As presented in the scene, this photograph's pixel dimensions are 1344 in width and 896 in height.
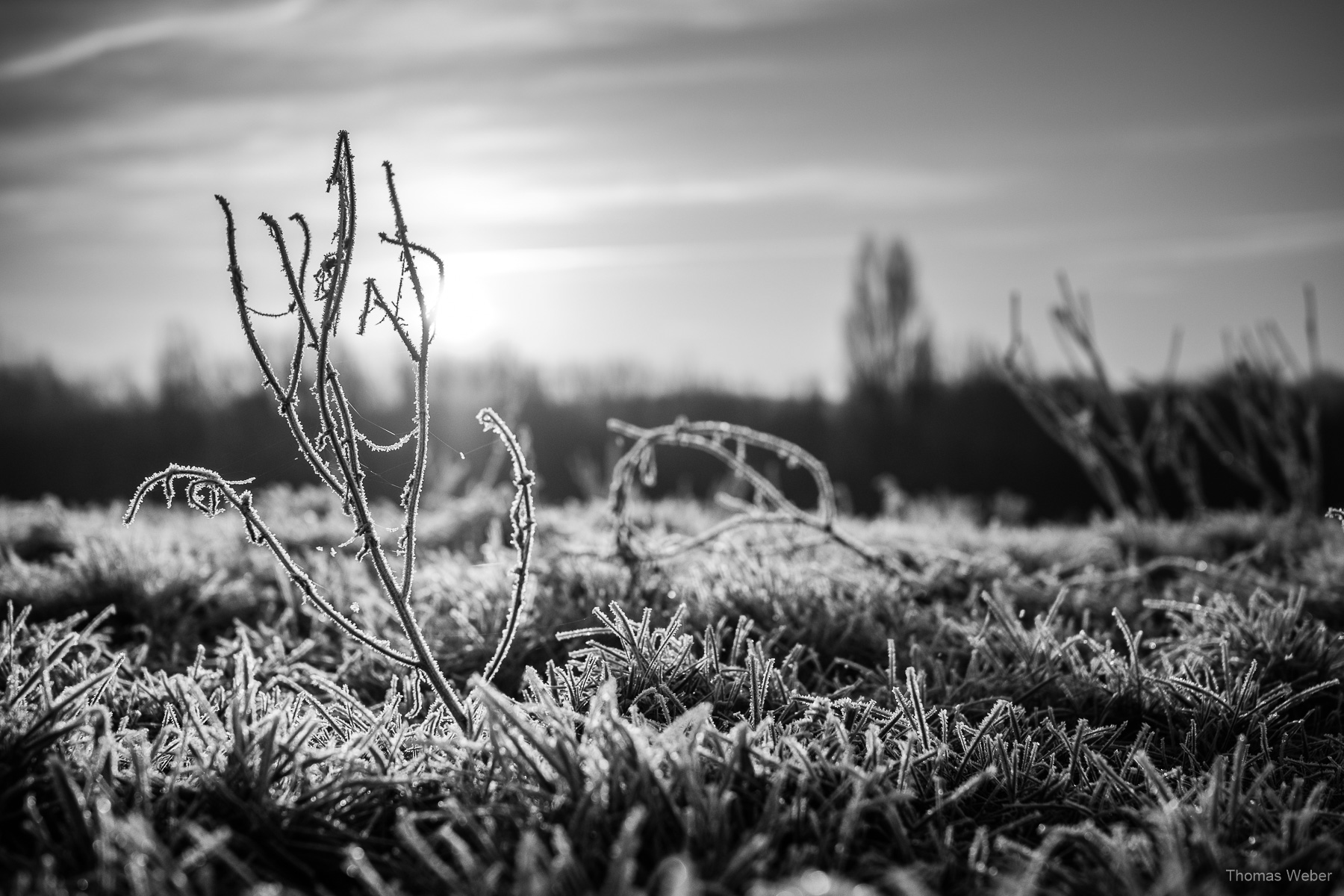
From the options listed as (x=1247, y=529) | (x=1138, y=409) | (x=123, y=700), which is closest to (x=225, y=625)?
(x=123, y=700)

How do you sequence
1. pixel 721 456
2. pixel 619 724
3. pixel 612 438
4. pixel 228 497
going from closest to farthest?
pixel 619 724 → pixel 228 497 → pixel 721 456 → pixel 612 438

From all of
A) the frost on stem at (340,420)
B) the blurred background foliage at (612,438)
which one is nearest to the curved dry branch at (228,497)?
the frost on stem at (340,420)

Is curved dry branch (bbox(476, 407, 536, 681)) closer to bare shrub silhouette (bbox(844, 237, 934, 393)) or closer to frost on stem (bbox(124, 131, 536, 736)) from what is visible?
frost on stem (bbox(124, 131, 536, 736))

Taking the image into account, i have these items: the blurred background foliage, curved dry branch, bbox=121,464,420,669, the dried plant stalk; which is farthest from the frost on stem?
the blurred background foliage

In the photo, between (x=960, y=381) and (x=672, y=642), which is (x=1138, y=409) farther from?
(x=672, y=642)

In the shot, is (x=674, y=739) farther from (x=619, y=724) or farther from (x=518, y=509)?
(x=518, y=509)

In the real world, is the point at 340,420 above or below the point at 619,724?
above

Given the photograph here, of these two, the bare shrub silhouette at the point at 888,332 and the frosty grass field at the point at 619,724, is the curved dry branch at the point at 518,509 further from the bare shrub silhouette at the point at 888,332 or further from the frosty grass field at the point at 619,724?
the bare shrub silhouette at the point at 888,332

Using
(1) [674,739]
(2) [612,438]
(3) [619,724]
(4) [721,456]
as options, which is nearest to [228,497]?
(3) [619,724]
